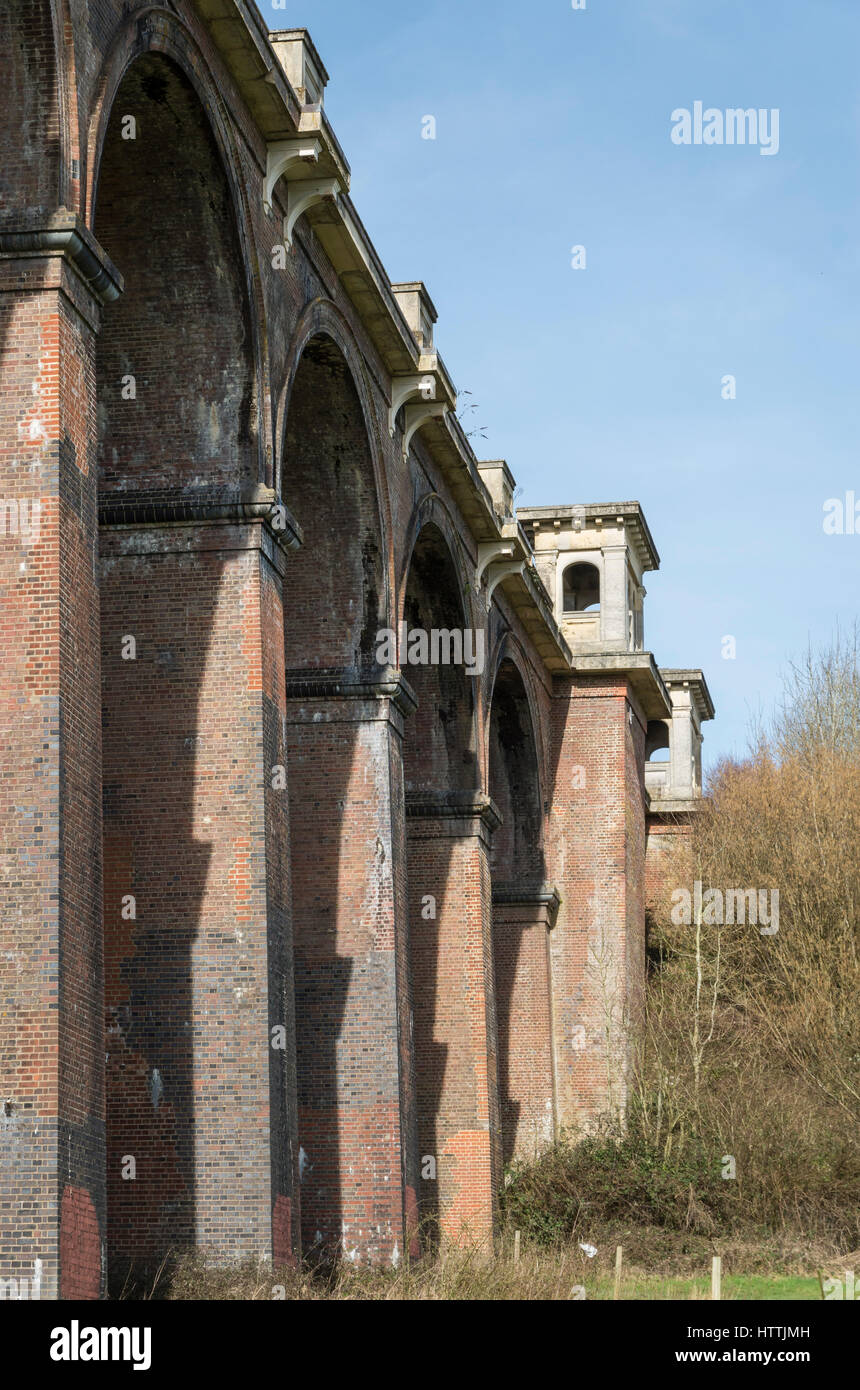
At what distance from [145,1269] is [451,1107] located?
11.5 metres

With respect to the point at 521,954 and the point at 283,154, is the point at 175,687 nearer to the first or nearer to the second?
the point at 283,154

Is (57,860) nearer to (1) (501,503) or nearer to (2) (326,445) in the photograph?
(2) (326,445)

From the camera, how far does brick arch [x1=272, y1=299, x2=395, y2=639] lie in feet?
63.9

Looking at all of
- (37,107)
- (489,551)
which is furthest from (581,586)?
(37,107)

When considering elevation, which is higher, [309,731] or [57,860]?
[309,731]

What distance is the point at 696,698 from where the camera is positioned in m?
44.9

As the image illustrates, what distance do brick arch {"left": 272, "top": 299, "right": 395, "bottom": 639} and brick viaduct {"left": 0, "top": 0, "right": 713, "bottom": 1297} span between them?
0.06 metres

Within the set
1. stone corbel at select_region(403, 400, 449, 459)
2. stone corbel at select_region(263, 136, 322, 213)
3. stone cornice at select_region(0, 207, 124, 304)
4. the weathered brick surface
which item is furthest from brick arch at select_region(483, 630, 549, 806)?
stone cornice at select_region(0, 207, 124, 304)

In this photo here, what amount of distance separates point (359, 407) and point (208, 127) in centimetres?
540

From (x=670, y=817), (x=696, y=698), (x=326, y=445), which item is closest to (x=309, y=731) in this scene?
(x=326, y=445)

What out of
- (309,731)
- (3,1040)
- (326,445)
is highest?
(326,445)

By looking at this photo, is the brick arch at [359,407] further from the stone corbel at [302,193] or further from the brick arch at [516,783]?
the brick arch at [516,783]

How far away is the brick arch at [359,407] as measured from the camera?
63.9ft

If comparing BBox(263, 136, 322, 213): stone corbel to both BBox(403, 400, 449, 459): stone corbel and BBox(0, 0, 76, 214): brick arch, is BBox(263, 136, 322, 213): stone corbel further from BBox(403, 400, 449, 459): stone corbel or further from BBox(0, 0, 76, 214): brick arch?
BBox(403, 400, 449, 459): stone corbel
